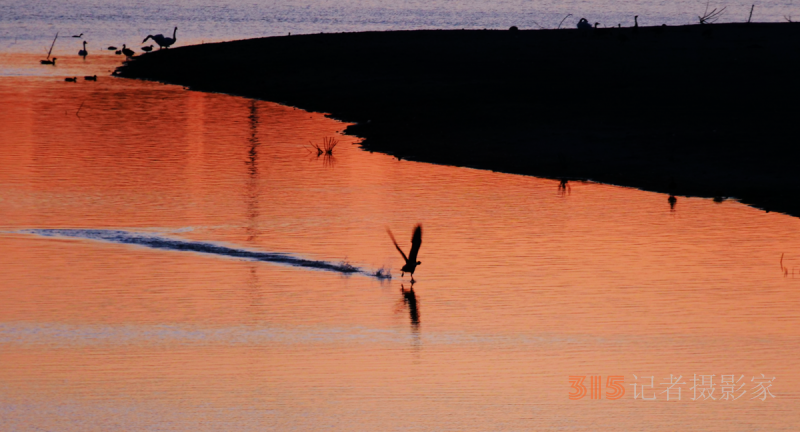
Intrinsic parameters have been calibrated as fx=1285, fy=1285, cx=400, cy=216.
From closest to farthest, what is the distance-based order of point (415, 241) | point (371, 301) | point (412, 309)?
point (412, 309) → point (371, 301) → point (415, 241)

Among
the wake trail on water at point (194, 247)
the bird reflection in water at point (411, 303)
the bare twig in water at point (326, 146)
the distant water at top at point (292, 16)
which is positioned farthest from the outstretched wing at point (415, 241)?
the distant water at top at point (292, 16)

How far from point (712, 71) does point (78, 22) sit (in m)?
76.3

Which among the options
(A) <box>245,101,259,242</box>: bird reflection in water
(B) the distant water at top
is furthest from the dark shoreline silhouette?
(B) the distant water at top

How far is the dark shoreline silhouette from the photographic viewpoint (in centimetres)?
2864

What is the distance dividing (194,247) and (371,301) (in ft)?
14.8

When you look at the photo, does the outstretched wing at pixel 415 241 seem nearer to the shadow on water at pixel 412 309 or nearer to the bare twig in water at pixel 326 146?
the shadow on water at pixel 412 309

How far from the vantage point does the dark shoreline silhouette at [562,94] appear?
28.6 m

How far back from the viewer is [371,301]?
56.4 ft

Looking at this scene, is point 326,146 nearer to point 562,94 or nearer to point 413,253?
point 562,94

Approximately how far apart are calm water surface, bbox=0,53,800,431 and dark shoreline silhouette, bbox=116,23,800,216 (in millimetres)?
1896

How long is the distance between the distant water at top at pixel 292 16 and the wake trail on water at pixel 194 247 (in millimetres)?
54570

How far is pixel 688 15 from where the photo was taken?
129 m

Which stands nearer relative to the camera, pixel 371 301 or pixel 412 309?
pixel 412 309

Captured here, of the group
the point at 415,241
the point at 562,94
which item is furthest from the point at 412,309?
the point at 562,94
